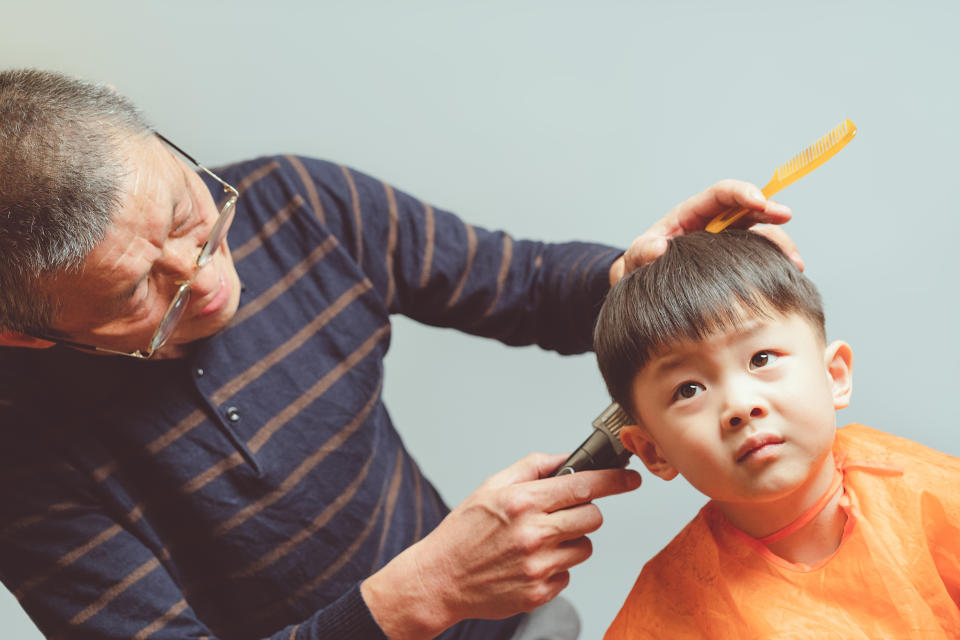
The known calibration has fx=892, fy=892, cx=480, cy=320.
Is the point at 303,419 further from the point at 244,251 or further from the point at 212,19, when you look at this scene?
the point at 212,19

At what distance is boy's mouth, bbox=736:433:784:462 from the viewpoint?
2.88ft

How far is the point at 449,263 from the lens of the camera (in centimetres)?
140

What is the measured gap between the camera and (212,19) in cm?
Result: 171

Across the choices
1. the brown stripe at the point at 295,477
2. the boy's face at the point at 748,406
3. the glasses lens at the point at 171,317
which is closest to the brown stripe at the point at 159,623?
the brown stripe at the point at 295,477

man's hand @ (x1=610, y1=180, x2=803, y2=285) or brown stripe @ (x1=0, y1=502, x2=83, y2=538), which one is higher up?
man's hand @ (x1=610, y1=180, x2=803, y2=285)

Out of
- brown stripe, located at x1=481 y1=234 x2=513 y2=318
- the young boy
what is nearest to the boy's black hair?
the young boy

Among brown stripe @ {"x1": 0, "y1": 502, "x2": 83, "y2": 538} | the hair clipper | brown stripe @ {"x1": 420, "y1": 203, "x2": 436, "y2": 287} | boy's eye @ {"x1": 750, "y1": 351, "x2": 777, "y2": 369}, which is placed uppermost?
brown stripe @ {"x1": 420, "y1": 203, "x2": 436, "y2": 287}

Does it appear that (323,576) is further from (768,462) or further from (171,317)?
(768,462)

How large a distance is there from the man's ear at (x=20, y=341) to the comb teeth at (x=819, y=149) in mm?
907

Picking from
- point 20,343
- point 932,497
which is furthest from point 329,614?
point 932,497

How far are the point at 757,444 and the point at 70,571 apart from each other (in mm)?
→ 873

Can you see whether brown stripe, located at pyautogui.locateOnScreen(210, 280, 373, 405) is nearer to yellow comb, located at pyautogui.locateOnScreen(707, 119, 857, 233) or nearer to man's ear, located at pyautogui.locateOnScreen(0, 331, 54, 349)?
man's ear, located at pyautogui.locateOnScreen(0, 331, 54, 349)

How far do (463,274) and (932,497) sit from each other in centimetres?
73

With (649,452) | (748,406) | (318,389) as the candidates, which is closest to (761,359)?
(748,406)
